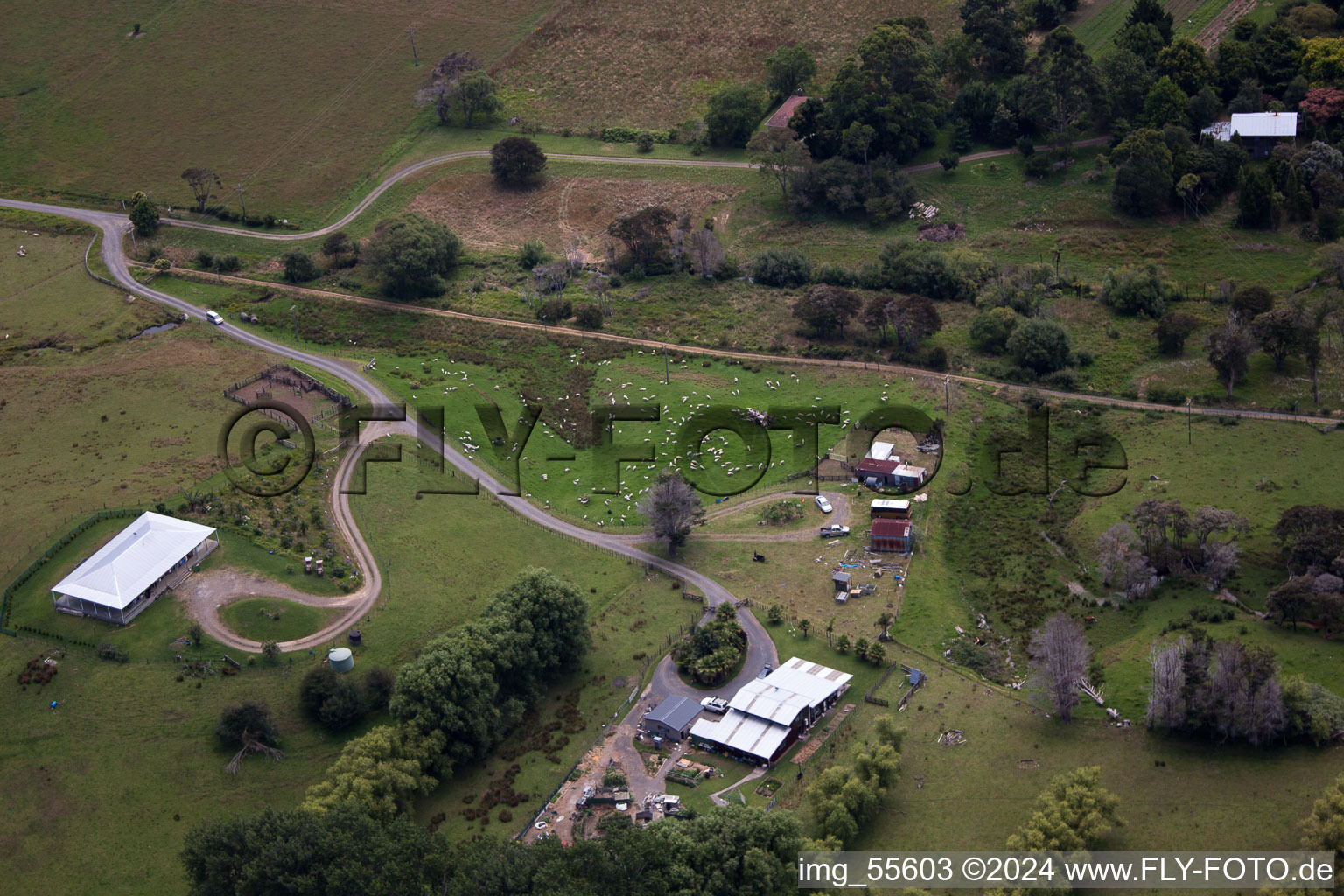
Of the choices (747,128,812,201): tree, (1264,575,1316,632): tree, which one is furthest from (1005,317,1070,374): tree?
(747,128,812,201): tree

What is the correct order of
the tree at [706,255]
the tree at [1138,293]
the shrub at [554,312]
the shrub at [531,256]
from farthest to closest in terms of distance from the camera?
the shrub at [531,256]
the tree at [706,255]
the shrub at [554,312]
the tree at [1138,293]

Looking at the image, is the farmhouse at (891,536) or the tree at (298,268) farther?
the tree at (298,268)

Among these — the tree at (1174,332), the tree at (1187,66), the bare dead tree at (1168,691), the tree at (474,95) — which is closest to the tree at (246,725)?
the bare dead tree at (1168,691)

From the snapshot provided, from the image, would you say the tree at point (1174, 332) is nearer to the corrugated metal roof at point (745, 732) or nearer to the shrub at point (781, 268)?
the shrub at point (781, 268)

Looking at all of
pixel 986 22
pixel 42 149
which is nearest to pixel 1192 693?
pixel 986 22

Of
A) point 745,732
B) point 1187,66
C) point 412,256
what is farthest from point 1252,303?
point 412,256

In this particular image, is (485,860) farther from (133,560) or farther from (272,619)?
(133,560)

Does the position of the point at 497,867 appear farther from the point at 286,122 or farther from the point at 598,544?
the point at 286,122

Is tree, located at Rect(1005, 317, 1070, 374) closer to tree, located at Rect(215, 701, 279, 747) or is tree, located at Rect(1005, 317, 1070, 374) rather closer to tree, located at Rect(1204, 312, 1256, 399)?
tree, located at Rect(1204, 312, 1256, 399)
